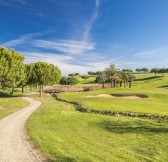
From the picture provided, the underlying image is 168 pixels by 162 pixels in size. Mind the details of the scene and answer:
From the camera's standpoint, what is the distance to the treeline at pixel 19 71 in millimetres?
56062

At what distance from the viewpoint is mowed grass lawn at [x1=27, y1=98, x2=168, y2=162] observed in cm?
1493

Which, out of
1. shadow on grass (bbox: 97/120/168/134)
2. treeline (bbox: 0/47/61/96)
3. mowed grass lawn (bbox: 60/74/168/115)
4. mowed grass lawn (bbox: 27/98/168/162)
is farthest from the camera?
treeline (bbox: 0/47/61/96)

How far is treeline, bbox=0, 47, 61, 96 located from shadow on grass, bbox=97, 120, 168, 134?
36.3 meters

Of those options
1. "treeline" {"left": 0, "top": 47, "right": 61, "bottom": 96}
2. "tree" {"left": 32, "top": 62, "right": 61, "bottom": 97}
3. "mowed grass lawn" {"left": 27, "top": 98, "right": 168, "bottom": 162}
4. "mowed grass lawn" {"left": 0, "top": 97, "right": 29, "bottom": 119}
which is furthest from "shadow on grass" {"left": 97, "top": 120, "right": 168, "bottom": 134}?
"tree" {"left": 32, "top": 62, "right": 61, "bottom": 97}

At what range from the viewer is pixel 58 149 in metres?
16.0

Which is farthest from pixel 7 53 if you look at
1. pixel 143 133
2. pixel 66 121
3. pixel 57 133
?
pixel 143 133

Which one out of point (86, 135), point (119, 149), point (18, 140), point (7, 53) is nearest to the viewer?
point (119, 149)

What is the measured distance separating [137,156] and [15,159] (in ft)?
25.3

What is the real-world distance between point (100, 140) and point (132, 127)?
6.17m

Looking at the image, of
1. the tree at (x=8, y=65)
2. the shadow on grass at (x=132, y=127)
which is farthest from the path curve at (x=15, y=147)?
the tree at (x=8, y=65)

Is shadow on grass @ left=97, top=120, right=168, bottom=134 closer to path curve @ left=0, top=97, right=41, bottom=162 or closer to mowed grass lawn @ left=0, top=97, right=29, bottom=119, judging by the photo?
path curve @ left=0, top=97, right=41, bottom=162

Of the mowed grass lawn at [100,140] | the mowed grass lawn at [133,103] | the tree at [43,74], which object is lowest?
the mowed grass lawn at [100,140]

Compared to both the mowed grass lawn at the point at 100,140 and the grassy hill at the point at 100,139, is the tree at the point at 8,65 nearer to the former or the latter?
the grassy hill at the point at 100,139

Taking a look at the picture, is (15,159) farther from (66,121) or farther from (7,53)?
(7,53)
